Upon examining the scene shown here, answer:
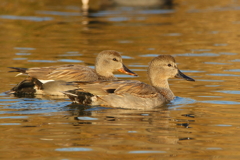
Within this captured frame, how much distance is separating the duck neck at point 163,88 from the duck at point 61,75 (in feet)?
2.12

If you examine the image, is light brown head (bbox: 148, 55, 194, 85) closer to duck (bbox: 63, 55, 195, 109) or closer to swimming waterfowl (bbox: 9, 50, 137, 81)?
swimming waterfowl (bbox: 9, 50, 137, 81)

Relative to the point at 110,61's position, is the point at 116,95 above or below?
below

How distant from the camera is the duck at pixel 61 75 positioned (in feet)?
34.4

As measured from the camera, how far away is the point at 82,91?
8.96m

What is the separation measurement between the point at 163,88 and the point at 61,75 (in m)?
2.05

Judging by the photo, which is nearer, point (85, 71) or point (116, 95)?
point (116, 95)

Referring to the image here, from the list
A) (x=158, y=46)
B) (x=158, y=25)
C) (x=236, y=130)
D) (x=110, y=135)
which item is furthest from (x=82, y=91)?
(x=158, y=25)

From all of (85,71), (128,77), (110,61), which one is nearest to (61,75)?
(85,71)

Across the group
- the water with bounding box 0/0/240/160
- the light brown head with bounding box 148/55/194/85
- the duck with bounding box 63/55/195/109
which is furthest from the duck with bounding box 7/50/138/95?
the duck with bounding box 63/55/195/109

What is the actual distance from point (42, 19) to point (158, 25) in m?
4.58

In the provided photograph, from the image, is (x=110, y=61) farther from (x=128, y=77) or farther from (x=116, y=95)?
(x=116, y=95)

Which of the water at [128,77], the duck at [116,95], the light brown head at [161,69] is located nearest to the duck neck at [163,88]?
the light brown head at [161,69]

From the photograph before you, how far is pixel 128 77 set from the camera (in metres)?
12.3

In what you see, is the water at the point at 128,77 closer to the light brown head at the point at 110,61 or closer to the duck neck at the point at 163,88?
the duck neck at the point at 163,88
